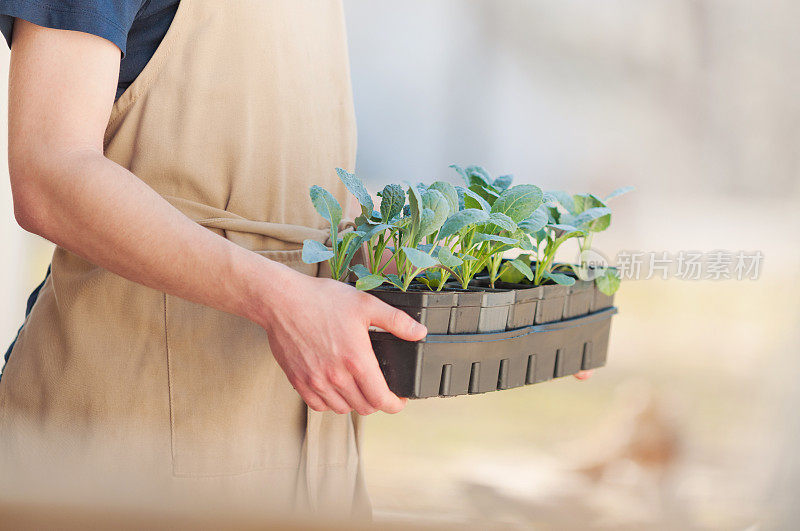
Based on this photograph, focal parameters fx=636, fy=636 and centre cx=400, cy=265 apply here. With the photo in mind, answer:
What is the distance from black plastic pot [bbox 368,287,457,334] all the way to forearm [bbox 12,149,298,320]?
0.33 ft

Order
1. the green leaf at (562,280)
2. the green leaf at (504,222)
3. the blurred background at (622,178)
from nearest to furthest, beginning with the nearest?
the green leaf at (504,222) → the green leaf at (562,280) → the blurred background at (622,178)

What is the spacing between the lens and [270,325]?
0.54 m

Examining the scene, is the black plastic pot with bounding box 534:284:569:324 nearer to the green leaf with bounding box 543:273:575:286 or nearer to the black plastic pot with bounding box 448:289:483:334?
the green leaf with bounding box 543:273:575:286

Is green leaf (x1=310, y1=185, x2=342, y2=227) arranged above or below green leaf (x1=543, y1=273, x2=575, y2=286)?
above

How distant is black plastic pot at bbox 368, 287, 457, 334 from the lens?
0.57m

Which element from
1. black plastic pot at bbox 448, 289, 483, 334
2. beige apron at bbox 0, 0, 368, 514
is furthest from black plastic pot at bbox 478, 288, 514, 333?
beige apron at bbox 0, 0, 368, 514

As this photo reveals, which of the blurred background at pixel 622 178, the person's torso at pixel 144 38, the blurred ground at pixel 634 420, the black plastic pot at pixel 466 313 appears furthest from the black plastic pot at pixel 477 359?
the blurred ground at pixel 634 420

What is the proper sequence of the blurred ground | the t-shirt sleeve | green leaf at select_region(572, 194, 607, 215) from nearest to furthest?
the t-shirt sleeve, green leaf at select_region(572, 194, 607, 215), the blurred ground

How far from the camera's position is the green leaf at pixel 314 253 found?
55 cm

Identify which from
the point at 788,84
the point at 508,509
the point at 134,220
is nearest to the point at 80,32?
the point at 134,220

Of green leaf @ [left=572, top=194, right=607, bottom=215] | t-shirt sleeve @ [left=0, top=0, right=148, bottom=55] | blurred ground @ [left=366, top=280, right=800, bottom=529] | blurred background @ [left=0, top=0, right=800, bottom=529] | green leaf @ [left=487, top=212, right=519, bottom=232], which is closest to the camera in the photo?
t-shirt sleeve @ [left=0, top=0, right=148, bottom=55]

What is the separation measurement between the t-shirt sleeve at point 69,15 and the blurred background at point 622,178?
124cm

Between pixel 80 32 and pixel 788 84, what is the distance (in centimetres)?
183

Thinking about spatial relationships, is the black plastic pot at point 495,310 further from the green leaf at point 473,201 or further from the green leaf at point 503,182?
the green leaf at point 503,182
